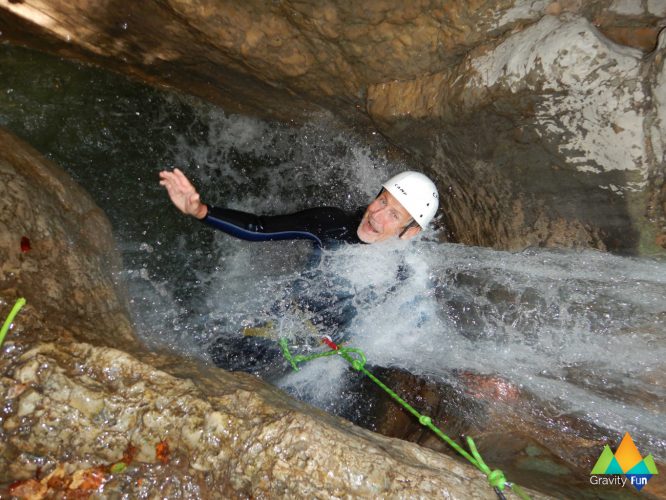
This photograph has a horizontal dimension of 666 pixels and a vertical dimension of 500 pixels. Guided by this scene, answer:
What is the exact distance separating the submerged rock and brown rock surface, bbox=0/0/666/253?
2.00 meters

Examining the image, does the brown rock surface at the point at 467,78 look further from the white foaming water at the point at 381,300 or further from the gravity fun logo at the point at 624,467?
the gravity fun logo at the point at 624,467

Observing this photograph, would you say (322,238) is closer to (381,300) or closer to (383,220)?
(383,220)

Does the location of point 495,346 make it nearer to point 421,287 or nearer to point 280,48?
point 421,287

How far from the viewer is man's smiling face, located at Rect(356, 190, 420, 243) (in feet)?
11.8

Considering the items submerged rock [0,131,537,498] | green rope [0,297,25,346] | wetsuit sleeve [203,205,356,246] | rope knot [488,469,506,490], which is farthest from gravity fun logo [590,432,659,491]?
green rope [0,297,25,346]

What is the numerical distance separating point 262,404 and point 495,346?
2.15 meters

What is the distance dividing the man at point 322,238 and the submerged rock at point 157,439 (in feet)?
4.90

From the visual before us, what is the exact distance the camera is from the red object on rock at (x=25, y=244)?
2.21 meters

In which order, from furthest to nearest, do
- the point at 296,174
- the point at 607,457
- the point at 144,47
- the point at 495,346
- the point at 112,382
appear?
the point at 296,174, the point at 144,47, the point at 495,346, the point at 607,457, the point at 112,382

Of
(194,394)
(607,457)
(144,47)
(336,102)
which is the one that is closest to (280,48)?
(336,102)

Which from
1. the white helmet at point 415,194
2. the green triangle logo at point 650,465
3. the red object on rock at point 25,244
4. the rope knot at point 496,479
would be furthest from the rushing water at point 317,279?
the rope knot at point 496,479

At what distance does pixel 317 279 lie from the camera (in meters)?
3.82

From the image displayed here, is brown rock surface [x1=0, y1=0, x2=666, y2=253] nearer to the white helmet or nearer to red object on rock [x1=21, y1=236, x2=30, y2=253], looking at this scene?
the white helmet

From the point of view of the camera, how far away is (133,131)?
4.14m
